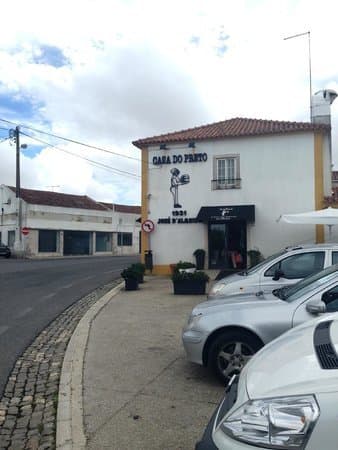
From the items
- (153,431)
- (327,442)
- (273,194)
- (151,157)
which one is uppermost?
(151,157)

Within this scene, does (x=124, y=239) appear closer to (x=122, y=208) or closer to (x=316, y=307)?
(x=122, y=208)

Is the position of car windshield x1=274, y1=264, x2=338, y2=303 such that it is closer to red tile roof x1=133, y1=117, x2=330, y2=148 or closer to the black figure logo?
red tile roof x1=133, y1=117, x2=330, y2=148

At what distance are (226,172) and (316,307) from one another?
16.5 meters

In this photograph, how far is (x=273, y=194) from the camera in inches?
781

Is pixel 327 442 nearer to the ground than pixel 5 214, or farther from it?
nearer to the ground

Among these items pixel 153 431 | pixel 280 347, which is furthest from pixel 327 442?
pixel 153 431

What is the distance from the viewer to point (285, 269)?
9.28 meters

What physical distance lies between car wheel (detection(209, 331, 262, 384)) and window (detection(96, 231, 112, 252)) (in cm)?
4489

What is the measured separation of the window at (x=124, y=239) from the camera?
52.3 metres

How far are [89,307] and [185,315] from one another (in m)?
2.79

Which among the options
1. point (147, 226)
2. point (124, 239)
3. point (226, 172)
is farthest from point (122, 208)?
point (226, 172)

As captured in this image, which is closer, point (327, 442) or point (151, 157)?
point (327, 442)

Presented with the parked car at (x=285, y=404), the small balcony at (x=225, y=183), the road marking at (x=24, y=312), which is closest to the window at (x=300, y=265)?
the road marking at (x=24, y=312)

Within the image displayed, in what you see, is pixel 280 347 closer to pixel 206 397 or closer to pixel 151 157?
pixel 206 397
